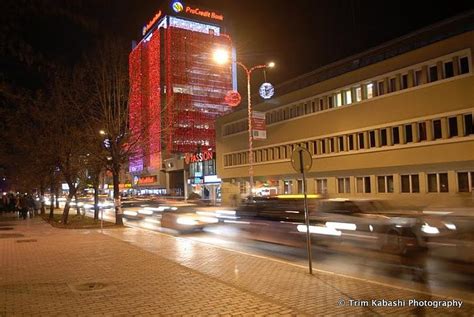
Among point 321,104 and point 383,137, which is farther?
point 321,104

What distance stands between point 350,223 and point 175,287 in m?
5.32

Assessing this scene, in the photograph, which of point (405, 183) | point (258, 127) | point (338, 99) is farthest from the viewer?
point (338, 99)

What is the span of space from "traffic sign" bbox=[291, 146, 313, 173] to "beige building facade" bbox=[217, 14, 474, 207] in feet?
41.2

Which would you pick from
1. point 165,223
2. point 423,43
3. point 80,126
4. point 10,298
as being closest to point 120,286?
point 10,298

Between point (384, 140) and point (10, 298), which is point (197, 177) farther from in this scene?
point (10, 298)

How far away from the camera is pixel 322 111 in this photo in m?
39.2

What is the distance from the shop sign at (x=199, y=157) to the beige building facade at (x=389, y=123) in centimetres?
2256

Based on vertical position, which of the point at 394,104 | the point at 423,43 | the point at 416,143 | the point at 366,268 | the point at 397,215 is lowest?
the point at 366,268

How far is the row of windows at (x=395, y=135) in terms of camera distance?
1103 inches

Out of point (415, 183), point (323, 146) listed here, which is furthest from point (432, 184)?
point (323, 146)

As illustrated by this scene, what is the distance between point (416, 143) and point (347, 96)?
323 inches

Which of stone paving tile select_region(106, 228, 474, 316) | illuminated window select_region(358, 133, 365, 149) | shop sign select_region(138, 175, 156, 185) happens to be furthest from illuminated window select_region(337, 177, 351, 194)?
shop sign select_region(138, 175, 156, 185)

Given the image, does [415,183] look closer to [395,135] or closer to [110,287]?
[395,135]

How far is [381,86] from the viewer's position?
33.9m
